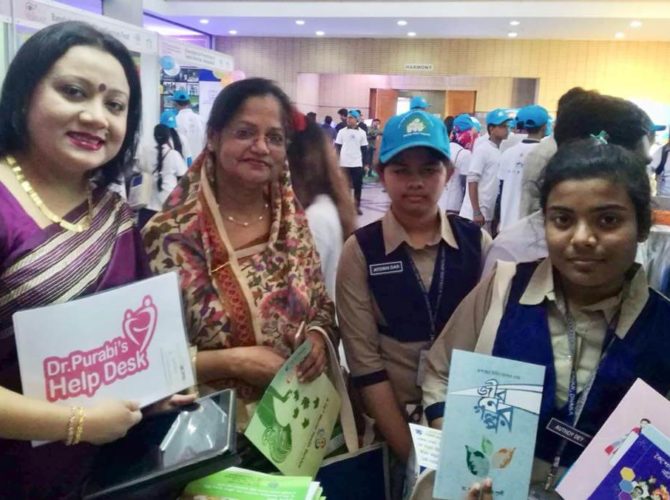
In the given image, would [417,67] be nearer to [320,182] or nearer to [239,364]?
[320,182]

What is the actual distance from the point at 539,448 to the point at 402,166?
83 centimetres

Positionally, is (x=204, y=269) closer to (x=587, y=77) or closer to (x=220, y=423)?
(x=220, y=423)

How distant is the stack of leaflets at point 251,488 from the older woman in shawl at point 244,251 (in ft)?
1.10

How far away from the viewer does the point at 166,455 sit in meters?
1.06

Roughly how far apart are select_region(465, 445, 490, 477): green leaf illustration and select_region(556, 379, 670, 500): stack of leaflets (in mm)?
136

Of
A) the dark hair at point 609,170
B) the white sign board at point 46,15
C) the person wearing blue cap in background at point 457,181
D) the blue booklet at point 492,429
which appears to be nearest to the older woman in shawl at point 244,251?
the blue booklet at point 492,429

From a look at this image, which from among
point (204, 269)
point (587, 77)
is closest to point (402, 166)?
point (204, 269)

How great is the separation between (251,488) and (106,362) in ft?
1.16

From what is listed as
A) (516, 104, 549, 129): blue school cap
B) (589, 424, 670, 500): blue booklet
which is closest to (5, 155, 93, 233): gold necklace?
(589, 424, 670, 500): blue booklet

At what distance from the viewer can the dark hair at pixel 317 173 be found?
7.72 ft

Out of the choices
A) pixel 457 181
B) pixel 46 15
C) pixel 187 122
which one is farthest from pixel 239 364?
pixel 187 122

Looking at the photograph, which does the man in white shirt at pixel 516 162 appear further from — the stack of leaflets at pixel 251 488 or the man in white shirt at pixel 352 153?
the man in white shirt at pixel 352 153

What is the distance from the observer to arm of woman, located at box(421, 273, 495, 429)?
4.42ft

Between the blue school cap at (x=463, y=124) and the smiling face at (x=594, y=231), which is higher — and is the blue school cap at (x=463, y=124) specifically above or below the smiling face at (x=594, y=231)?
above
